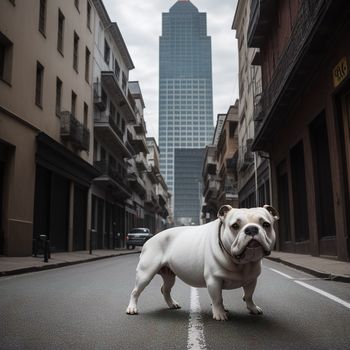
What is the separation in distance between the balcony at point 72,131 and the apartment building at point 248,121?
10893 millimetres

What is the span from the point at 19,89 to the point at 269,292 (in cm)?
1472

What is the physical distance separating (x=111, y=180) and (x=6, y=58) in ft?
56.9

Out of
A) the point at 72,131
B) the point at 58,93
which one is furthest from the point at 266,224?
the point at 58,93

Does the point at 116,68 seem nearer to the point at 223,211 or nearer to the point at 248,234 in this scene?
the point at 223,211

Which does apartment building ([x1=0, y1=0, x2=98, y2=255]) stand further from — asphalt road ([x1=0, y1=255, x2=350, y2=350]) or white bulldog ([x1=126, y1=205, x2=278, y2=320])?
white bulldog ([x1=126, y1=205, x2=278, y2=320])

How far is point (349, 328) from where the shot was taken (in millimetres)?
4746

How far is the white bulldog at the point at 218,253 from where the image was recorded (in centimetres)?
425

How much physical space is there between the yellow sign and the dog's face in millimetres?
11244

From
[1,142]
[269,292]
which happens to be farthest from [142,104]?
[269,292]

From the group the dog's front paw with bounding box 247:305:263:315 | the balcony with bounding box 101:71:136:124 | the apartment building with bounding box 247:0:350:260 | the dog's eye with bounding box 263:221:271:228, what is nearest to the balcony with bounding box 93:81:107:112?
the balcony with bounding box 101:71:136:124

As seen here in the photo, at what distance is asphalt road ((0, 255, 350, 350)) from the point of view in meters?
4.04

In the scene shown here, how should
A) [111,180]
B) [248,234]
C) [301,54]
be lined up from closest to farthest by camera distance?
1. [248,234]
2. [301,54]
3. [111,180]

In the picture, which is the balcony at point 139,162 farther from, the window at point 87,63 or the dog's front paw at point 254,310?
the dog's front paw at point 254,310

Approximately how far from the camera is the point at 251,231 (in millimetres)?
4145
